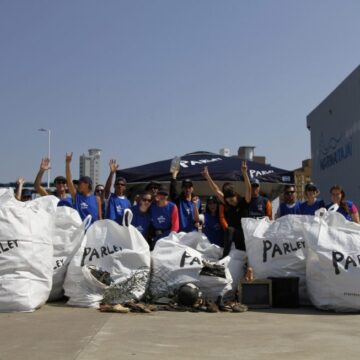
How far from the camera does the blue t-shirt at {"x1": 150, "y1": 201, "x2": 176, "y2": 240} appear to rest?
7367mm

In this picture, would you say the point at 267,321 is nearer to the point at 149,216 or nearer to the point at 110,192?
the point at 149,216

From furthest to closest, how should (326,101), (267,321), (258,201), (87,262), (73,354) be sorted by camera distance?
1. (326,101)
2. (258,201)
3. (87,262)
4. (267,321)
5. (73,354)

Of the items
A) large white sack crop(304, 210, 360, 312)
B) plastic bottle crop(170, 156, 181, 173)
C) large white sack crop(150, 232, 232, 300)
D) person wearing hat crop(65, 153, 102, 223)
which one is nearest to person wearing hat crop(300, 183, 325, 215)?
large white sack crop(304, 210, 360, 312)

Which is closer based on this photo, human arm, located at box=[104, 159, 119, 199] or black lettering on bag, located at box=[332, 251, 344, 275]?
black lettering on bag, located at box=[332, 251, 344, 275]

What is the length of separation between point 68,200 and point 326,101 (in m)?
9.01

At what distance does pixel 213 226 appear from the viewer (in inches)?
299

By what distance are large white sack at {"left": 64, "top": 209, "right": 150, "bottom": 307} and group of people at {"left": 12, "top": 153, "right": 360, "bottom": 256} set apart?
2.00ft

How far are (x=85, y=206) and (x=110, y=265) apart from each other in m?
1.08

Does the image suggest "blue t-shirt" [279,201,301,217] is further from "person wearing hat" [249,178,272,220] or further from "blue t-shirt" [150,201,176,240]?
"blue t-shirt" [150,201,176,240]

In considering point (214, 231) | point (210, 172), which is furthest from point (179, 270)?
point (210, 172)

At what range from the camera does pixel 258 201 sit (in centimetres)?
742

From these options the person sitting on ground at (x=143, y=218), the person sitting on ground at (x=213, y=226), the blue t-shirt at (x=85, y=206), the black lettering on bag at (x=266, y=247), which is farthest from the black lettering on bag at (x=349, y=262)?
the blue t-shirt at (x=85, y=206)

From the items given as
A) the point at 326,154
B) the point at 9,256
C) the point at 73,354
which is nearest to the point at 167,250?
the point at 9,256

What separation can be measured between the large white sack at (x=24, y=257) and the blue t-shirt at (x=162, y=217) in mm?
1487
